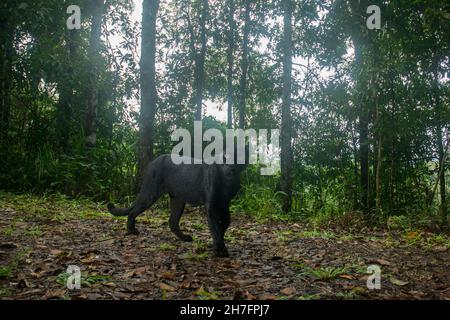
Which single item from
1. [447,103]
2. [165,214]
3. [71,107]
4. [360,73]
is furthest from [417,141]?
[71,107]

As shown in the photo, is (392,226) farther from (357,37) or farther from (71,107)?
(71,107)

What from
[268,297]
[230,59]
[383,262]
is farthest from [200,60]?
[268,297]

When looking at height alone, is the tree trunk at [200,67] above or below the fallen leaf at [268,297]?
above

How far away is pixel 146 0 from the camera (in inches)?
345

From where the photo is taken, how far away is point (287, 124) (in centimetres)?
855

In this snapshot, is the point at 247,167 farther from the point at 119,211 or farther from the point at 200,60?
the point at 200,60

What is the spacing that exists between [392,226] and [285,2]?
4.76 meters

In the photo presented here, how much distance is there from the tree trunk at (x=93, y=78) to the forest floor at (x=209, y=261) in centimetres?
350

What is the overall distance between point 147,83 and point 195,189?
4.19m

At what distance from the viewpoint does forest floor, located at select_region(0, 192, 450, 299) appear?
3518mm

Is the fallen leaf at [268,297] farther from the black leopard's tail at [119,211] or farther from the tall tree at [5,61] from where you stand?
the tall tree at [5,61]

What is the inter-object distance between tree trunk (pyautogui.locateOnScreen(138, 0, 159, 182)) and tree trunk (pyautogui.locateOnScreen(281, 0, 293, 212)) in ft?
A: 9.08

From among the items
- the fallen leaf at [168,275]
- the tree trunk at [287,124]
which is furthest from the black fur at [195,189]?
the tree trunk at [287,124]

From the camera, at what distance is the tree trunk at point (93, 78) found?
32.8 feet
